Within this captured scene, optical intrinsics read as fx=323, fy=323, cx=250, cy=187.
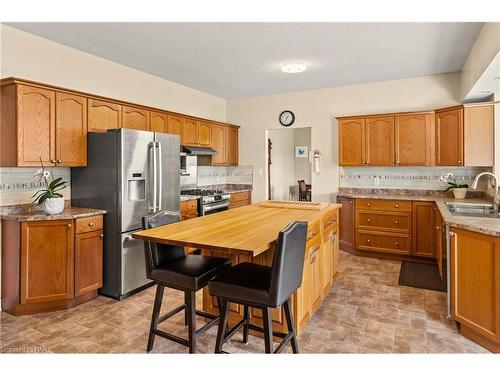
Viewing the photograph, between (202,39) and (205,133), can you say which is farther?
(205,133)

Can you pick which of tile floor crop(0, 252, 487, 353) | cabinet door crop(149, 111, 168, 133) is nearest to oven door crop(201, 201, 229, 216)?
cabinet door crop(149, 111, 168, 133)

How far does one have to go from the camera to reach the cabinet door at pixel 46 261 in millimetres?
2830

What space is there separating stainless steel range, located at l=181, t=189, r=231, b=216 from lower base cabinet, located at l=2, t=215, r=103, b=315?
173 centimetres

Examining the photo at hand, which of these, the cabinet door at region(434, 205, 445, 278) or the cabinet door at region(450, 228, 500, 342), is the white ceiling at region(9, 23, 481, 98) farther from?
the cabinet door at region(450, 228, 500, 342)

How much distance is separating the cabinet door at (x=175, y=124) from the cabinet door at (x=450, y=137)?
361 cm

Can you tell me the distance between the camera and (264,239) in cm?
193

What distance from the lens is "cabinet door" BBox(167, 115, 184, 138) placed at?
4581 millimetres

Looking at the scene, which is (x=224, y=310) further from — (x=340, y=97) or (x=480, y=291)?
(x=340, y=97)

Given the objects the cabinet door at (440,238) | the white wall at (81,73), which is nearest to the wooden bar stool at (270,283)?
the cabinet door at (440,238)

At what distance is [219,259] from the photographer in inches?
91.4

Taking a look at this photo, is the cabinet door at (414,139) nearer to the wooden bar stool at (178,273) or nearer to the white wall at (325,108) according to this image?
the white wall at (325,108)

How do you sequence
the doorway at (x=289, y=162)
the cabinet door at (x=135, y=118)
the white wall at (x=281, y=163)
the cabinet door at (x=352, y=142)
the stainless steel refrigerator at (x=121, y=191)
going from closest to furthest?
the stainless steel refrigerator at (x=121, y=191) < the cabinet door at (x=135, y=118) < the cabinet door at (x=352, y=142) < the white wall at (x=281, y=163) < the doorway at (x=289, y=162)

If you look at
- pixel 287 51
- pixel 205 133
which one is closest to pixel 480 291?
pixel 287 51

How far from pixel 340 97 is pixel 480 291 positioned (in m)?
3.79
